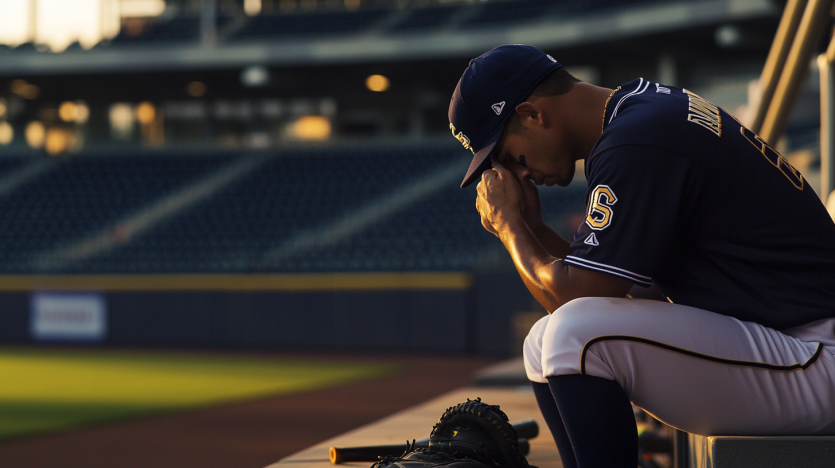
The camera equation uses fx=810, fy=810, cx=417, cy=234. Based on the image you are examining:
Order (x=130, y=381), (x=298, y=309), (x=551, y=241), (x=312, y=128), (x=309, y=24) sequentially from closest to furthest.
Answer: (x=551, y=241), (x=130, y=381), (x=298, y=309), (x=309, y=24), (x=312, y=128)

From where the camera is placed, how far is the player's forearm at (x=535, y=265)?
58.7 inches

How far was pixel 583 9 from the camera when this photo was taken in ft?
57.4

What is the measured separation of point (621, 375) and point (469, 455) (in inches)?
20.4

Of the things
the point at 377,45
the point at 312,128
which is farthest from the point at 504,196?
the point at 312,128

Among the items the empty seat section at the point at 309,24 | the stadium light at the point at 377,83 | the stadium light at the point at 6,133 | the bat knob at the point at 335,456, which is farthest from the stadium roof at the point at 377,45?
the bat knob at the point at 335,456

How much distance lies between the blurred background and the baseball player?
593cm

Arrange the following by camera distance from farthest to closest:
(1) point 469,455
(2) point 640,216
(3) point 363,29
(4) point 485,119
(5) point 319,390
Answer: (3) point 363,29 → (5) point 319,390 → (1) point 469,455 → (4) point 485,119 → (2) point 640,216

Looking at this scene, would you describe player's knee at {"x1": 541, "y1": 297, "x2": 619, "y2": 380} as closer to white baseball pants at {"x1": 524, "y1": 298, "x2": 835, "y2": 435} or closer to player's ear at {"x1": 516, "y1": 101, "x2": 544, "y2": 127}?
white baseball pants at {"x1": 524, "y1": 298, "x2": 835, "y2": 435}

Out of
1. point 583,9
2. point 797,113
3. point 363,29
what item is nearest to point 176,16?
point 363,29

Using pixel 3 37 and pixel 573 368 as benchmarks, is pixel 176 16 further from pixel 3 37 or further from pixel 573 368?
pixel 573 368

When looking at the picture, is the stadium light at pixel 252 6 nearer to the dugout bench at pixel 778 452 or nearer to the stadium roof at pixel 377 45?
the stadium roof at pixel 377 45

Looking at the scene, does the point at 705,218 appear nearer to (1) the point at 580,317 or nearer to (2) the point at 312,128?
(1) the point at 580,317

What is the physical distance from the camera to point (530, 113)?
1653mm

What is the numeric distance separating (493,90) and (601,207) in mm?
403
